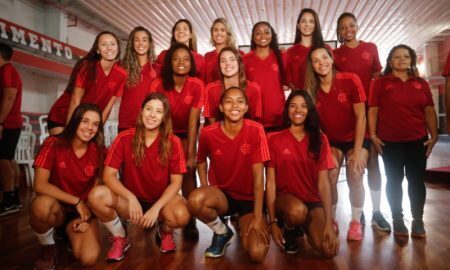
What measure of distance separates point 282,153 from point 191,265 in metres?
0.96

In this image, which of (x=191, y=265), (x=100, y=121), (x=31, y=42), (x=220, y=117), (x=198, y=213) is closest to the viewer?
(x=191, y=265)

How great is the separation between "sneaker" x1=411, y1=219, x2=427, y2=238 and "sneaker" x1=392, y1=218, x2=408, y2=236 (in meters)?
0.05

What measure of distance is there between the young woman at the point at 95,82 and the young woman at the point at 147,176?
52 cm

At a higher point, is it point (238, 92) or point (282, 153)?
point (238, 92)

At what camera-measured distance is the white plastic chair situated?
491 centimetres

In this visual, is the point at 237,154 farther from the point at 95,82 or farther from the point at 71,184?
the point at 95,82

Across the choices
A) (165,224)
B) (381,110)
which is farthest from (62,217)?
(381,110)

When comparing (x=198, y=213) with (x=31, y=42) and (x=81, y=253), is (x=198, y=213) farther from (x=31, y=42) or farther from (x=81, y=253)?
(x=31, y=42)

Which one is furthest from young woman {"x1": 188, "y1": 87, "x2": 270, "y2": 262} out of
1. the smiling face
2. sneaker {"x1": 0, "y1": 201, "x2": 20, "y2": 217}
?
sneaker {"x1": 0, "y1": 201, "x2": 20, "y2": 217}

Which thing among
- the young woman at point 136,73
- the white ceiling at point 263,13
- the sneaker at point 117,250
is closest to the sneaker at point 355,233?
the sneaker at point 117,250

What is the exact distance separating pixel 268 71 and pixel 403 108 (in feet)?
3.63

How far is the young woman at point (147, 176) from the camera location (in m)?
2.18

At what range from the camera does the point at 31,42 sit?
6.65 m

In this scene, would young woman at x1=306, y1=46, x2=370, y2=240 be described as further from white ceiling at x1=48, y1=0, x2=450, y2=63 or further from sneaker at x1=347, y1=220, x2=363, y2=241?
white ceiling at x1=48, y1=0, x2=450, y2=63
